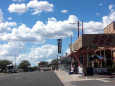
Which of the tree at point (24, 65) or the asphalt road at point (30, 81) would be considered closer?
the asphalt road at point (30, 81)

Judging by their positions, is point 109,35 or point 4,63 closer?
point 109,35

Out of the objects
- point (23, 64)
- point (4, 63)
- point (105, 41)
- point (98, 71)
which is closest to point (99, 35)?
point (105, 41)

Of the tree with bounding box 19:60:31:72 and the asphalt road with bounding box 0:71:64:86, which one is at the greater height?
the tree with bounding box 19:60:31:72

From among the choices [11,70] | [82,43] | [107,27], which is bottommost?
[11,70]

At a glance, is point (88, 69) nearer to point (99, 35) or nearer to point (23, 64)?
point (99, 35)

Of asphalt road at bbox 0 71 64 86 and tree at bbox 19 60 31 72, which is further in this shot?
tree at bbox 19 60 31 72

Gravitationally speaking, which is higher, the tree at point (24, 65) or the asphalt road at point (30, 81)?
the tree at point (24, 65)

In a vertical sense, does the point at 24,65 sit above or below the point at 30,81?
above

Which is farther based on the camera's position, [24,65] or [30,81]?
[24,65]

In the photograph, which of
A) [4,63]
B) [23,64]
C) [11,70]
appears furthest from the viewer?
[23,64]

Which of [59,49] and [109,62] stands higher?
[59,49]

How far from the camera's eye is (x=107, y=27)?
65000 mm

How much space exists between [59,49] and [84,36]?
46.8 meters

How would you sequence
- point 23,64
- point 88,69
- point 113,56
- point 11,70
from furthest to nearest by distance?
1. point 23,64
2. point 11,70
3. point 113,56
4. point 88,69
